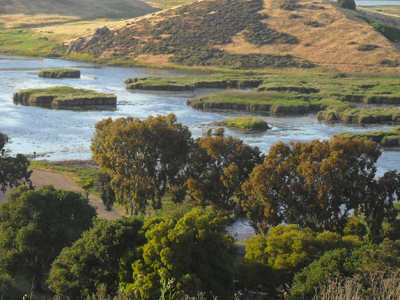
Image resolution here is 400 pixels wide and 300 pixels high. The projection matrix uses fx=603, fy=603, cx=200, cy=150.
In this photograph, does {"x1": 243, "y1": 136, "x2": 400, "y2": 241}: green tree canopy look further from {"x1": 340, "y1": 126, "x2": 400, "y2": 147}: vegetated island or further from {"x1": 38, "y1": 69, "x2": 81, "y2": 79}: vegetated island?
{"x1": 38, "y1": 69, "x2": 81, "y2": 79}: vegetated island

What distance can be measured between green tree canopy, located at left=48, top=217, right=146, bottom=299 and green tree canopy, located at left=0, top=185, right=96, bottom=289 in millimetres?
3175

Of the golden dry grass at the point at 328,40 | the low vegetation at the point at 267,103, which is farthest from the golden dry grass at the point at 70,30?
the low vegetation at the point at 267,103

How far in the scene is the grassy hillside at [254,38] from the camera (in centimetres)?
13575

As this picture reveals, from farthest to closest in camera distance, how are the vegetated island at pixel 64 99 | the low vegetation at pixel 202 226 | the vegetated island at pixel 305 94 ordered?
the vegetated island at pixel 64 99 < the vegetated island at pixel 305 94 < the low vegetation at pixel 202 226

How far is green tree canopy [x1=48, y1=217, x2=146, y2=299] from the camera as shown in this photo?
81.6 feet

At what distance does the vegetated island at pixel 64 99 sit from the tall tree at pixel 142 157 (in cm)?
4854

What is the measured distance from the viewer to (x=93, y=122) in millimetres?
74188

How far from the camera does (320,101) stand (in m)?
89.1

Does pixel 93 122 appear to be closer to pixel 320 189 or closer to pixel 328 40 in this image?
pixel 320 189

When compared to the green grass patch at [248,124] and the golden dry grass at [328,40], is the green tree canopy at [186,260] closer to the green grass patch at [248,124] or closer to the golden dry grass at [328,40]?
the green grass patch at [248,124]

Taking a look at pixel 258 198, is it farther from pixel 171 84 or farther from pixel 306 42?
pixel 306 42

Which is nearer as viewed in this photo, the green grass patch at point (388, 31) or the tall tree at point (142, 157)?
the tall tree at point (142, 157)

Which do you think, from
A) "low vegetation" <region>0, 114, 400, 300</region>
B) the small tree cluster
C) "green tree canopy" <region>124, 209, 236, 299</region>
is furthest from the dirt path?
"green tree canopy" <region>124, 209, 236, 299</region>

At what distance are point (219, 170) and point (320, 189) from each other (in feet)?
24.8
